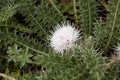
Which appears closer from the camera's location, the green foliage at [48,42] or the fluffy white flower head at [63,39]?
the green foliage at [48,42]

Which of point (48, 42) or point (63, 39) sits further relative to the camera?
point (48, 42)

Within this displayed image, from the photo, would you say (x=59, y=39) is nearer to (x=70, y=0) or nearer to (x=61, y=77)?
(x=61, y=77)

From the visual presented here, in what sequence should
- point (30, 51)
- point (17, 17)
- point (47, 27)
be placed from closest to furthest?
point (30, 51) → point (47, 27) → point (17, 17)

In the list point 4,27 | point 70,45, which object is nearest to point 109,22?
point 70,45

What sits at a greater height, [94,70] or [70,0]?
[70,0]
